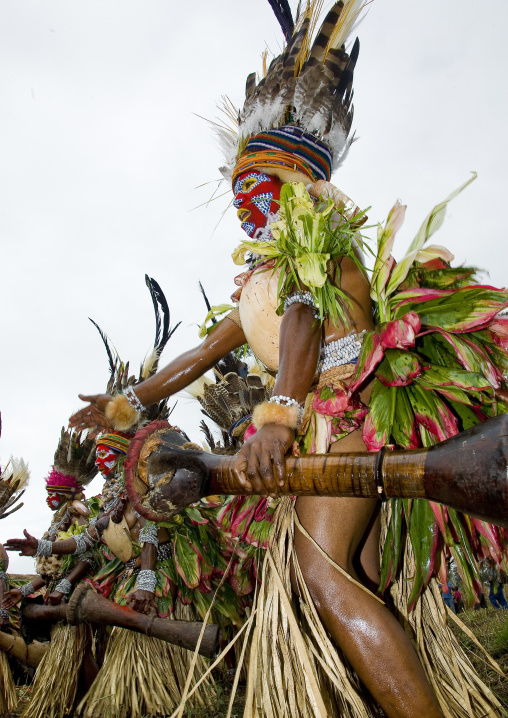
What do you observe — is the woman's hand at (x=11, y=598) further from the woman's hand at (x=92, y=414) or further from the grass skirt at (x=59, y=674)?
the woman's hand at (x=92, y=414)

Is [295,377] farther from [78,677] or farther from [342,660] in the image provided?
[78,677]

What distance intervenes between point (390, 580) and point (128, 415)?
1.32 metres

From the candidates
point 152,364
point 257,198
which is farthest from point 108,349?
point 257,198

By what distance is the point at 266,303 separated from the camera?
2162 mm

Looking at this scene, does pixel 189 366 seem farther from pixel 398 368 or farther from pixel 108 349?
pixel 108 349

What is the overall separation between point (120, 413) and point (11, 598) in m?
3.29

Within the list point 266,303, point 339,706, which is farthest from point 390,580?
point 266,303

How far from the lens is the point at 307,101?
8.12 ft

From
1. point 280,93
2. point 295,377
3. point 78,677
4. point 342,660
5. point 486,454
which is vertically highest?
point 280,93

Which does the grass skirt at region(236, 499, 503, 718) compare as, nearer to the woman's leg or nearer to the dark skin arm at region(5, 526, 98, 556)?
the woman's leg

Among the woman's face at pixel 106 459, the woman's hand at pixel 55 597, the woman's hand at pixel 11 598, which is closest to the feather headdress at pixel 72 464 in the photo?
the woman's face at pixel 106 459

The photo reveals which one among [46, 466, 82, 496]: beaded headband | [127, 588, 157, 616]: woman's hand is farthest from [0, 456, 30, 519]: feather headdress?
[127, 588, 157, 616]: woman's hand

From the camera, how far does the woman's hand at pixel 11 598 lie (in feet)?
15.6

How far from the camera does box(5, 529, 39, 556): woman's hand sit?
4198 mm
